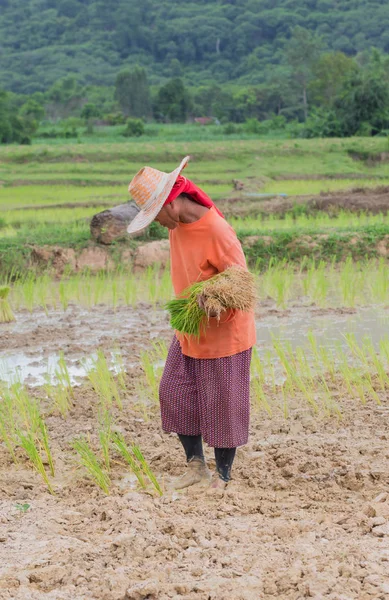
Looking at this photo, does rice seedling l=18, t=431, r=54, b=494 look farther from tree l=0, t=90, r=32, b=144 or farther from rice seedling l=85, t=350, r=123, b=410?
tree l=0, t=90, r=32, b=144

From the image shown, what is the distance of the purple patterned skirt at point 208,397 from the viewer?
342 centimetres

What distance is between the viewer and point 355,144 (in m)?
22.8

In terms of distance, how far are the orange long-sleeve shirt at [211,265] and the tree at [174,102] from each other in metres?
45.7

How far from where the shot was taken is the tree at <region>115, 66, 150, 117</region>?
169ft

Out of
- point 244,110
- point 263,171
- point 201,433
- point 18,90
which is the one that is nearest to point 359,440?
point 201,433

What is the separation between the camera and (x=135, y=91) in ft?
169

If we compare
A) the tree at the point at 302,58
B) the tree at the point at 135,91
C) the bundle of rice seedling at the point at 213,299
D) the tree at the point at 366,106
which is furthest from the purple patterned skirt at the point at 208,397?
the tree at the point at 135,91

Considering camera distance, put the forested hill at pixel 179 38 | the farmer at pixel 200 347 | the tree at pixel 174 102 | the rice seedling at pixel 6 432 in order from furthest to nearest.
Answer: the forested hill at pixel 179 38
the tree at pixel 174 102
the rice seedling at pixel 6 432
the farmer at pixel 200 347

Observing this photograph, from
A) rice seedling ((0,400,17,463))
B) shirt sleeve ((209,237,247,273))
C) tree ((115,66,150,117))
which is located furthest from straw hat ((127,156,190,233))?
tree ((115,66,150,117))

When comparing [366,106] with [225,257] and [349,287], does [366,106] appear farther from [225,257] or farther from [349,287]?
[225,257]

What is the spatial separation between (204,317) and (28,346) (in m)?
3.15

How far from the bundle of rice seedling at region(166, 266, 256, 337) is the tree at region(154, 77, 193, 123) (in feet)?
150

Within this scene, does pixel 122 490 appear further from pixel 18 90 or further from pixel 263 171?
pixel 18 90

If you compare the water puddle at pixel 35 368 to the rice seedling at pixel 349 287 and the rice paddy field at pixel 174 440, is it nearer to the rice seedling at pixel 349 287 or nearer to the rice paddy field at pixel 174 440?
the rice paddy field at pixel 174 440
